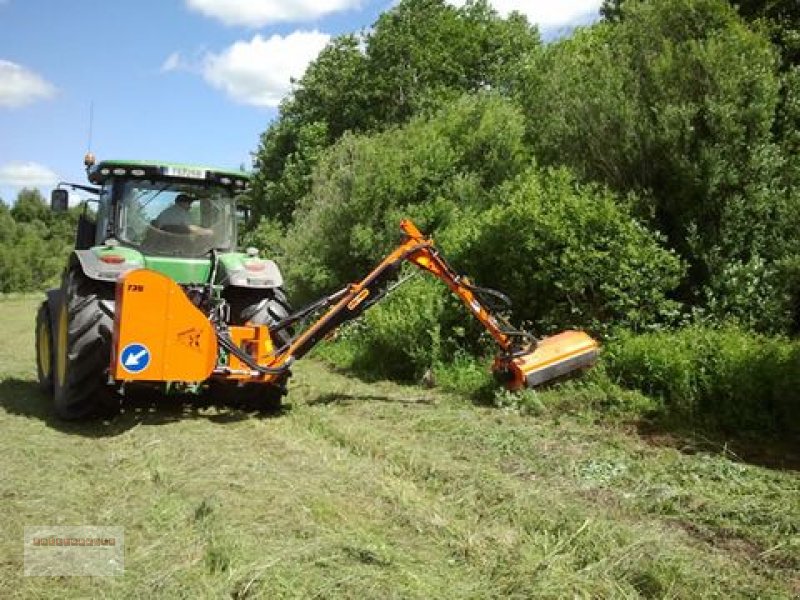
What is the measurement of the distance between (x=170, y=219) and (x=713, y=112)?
5.99m

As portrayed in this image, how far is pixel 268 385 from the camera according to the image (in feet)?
24.5

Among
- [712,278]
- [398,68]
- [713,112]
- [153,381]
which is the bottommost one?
[153,381]

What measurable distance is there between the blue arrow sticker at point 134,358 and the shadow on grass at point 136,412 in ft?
2.46

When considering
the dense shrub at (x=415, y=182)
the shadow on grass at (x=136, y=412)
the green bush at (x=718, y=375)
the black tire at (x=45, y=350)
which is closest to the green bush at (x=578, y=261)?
the green bush at (x=718, y=375)

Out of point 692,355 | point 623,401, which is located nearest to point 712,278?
point 692,355

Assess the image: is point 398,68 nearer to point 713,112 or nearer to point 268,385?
point 713,112

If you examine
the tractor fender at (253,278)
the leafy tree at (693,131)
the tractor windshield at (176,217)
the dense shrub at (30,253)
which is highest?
the leafy tree at (693,131)

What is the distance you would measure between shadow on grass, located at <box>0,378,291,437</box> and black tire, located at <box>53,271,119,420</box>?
131 millimetres

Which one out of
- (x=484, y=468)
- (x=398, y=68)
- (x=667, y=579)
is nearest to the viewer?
(x=667, y=579)

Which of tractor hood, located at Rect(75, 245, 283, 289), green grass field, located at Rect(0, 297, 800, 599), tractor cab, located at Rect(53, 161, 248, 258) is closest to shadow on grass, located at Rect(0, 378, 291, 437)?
green grass field, located at Rect(0, 297, 800, 599)

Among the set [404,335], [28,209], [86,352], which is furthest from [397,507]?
[28,209]

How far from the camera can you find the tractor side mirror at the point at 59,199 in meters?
8.23

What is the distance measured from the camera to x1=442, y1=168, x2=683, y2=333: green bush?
8773 mm

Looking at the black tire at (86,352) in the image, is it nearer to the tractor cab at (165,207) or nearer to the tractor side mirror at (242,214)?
the tractor cab at (165,207)
